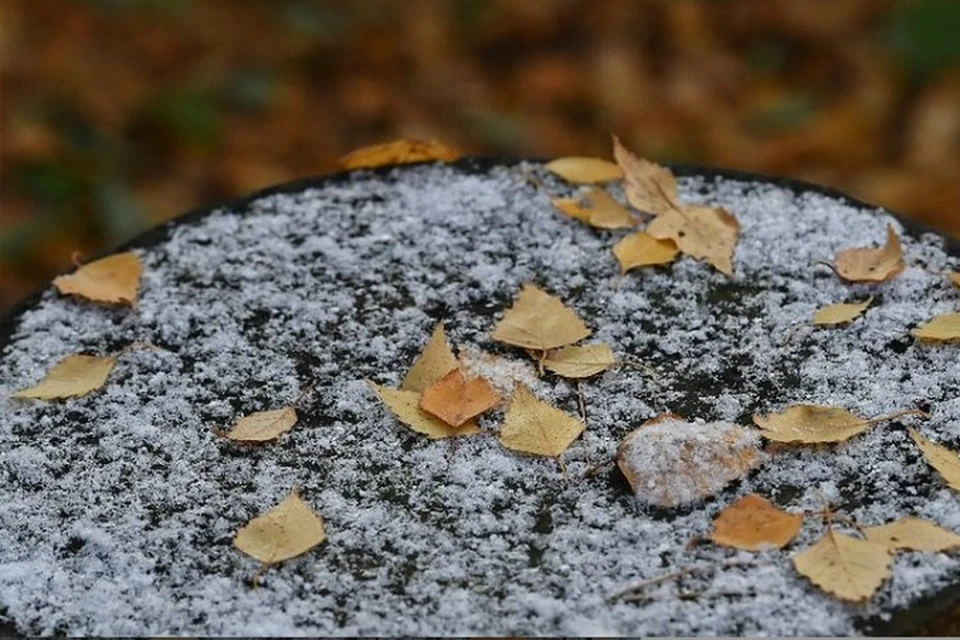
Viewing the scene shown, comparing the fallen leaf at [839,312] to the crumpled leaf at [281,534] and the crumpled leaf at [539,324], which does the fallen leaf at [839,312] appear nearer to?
the crumpled leaf at [539,324]

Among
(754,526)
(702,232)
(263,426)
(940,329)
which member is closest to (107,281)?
(263,426)

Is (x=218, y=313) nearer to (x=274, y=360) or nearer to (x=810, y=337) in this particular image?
(x=274, y=360)

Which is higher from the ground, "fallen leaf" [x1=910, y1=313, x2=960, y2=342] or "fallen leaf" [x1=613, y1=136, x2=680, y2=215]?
"fallen leaf" [x1=613, y1=136, x2=680, y2=215]

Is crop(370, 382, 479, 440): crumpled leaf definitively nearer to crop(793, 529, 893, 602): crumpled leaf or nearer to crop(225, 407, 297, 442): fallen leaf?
crop(225, 407, 297, 442): fallen leaf

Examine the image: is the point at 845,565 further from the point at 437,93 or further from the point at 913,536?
the point at 437,93

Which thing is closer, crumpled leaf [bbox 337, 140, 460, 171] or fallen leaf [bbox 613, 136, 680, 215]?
fallen leaf [bbox 613, 136, 680, 215]

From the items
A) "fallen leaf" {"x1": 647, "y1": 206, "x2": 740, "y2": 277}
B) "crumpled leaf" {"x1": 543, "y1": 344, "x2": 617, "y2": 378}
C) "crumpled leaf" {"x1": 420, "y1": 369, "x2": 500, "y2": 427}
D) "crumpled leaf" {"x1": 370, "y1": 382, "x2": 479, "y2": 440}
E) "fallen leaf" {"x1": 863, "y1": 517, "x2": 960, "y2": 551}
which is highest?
"fallen leaf" {"x1": 647, "y1": 206, "x2": 740, "y2": 277}

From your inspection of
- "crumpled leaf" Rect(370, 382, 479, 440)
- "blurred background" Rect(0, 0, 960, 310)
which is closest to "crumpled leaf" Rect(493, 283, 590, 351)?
"crumpled leaf" Rect(370, 382, 479, 440)
